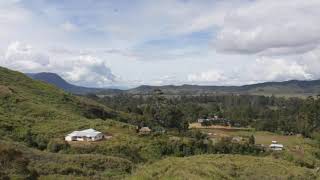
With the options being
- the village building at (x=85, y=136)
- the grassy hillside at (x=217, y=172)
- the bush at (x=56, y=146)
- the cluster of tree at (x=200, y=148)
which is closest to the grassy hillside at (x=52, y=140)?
the bush at (x=56, y=146)

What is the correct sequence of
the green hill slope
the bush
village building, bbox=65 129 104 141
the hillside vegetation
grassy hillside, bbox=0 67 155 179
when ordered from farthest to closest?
the green hill slope → village building, bbox=65 129 104 141 → the bush → grassy hillside, bbox=0 67 155 179 → the hillside vegetation

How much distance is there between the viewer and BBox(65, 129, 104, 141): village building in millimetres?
57862

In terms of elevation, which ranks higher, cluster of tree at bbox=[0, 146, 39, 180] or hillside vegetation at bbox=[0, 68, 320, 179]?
cluster of tree at bbox=[0, 146, 39, 180]

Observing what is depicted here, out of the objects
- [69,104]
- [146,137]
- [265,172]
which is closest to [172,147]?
[146,137]

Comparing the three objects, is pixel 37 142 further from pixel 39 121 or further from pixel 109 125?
pixel 109 125

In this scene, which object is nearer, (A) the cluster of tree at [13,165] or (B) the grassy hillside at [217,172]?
(A) the cluster of tree at [13,165]

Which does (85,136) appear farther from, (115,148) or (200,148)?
(200,148)

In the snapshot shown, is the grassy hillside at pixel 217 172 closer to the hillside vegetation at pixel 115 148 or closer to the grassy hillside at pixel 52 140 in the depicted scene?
the hillside vegetation at pixel 115 148

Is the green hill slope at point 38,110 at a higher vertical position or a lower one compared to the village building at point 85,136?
higher

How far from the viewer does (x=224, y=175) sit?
79.0 feet

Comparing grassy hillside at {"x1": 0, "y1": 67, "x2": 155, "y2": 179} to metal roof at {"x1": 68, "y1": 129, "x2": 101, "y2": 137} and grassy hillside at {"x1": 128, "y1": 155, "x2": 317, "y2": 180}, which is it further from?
grassy hillside at {"x1": 128, "y1": 155, "x2": 317, "y2": 180}

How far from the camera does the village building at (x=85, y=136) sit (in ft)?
190

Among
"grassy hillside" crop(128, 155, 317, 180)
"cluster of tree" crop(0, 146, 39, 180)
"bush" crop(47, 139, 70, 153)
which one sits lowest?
"bush" crop(47, 139, 70, 153)

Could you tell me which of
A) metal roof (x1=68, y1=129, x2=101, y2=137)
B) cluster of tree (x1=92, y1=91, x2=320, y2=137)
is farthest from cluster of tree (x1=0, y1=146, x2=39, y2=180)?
cluster of tree (x1=92, y1=91, x2=320, y2=137)
